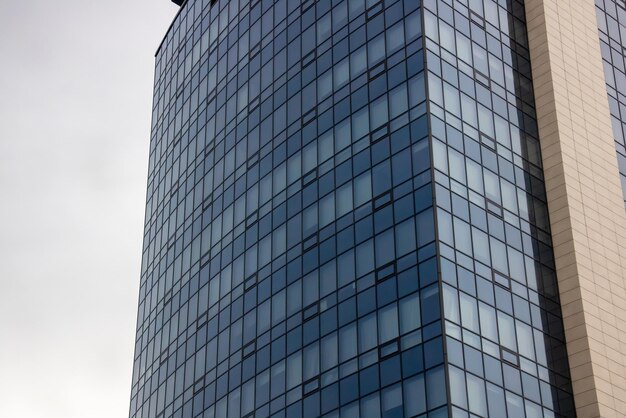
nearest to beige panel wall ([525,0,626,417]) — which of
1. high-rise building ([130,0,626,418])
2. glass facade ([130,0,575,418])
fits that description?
high-rise building ([130,0,626,418])

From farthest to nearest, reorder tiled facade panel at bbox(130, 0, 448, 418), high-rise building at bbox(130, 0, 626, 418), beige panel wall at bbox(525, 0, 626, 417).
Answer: beige panel wall at bbox(525, 0, 626, 417) → tiled facade panel at bbox(130, 0, 448, 418) → high-rise building at bbox(130, 0, 626, 418)

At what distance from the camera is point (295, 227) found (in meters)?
72.4

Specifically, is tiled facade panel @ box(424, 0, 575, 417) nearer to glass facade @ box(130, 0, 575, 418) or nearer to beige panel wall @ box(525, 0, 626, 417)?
glass facade @ box(130, 0, 575, 418)

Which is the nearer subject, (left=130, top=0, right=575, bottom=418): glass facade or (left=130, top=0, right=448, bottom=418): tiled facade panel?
(left=130, top=0, right=575, bottom=418): glass facade

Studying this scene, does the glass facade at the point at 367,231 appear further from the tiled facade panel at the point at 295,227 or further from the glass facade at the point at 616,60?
the glass facade at the point at 616,60

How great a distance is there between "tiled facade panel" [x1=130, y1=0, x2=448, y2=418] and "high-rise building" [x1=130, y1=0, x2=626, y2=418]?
0.50 ft

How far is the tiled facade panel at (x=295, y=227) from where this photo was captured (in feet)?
204

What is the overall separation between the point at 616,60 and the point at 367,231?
80.4 feet

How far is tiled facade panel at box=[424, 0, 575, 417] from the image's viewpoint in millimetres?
59938

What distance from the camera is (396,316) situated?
61.2m

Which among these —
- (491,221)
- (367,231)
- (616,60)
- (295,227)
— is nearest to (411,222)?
(367,231)

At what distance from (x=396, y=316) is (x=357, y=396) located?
4.62m

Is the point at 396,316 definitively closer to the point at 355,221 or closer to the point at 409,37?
the point at 355,221

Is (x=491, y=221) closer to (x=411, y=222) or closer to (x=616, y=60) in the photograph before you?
(x=411, y=222)
